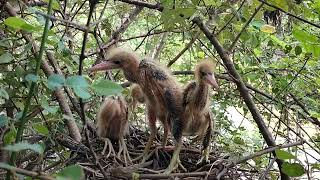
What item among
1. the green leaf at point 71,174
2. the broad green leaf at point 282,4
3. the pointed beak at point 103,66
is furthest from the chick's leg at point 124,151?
the green leaf at point 71,174

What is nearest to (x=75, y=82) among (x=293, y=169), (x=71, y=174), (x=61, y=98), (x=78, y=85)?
(x=78, y=85)

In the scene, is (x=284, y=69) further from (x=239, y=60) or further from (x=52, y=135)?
(x=52, y=135)

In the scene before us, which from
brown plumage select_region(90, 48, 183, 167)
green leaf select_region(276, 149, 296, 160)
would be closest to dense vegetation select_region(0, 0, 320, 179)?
green leaf select_region(276, 149, 296, 160)

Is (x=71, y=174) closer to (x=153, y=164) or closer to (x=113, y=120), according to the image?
(x=153, y=164)

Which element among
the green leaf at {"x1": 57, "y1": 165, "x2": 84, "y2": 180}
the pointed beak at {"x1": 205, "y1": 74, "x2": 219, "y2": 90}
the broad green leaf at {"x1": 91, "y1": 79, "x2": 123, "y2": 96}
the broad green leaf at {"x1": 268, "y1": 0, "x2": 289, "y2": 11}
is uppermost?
the broad green leaf at {"x1": 268, "y1": 0, "x2": 289, "y2": 11}

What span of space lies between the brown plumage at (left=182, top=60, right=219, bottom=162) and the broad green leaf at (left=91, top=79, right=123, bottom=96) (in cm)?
65

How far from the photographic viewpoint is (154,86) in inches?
51.9

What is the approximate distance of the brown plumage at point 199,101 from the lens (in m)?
1.24

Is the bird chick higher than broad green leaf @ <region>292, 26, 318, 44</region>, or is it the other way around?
broad green leaf @ <region>292, 26, 318, 44</region>

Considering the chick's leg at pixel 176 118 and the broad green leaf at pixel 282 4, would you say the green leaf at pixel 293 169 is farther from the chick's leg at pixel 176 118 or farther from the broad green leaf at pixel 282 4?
the broad green leaf at pixel 282 4

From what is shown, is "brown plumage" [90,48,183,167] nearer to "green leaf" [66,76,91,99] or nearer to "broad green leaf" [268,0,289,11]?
"broad green leaf" [268,0,289,11]

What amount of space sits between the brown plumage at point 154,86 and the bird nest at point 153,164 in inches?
1.9

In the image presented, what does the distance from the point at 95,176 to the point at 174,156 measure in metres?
0.26

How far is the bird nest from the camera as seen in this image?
110 cm
